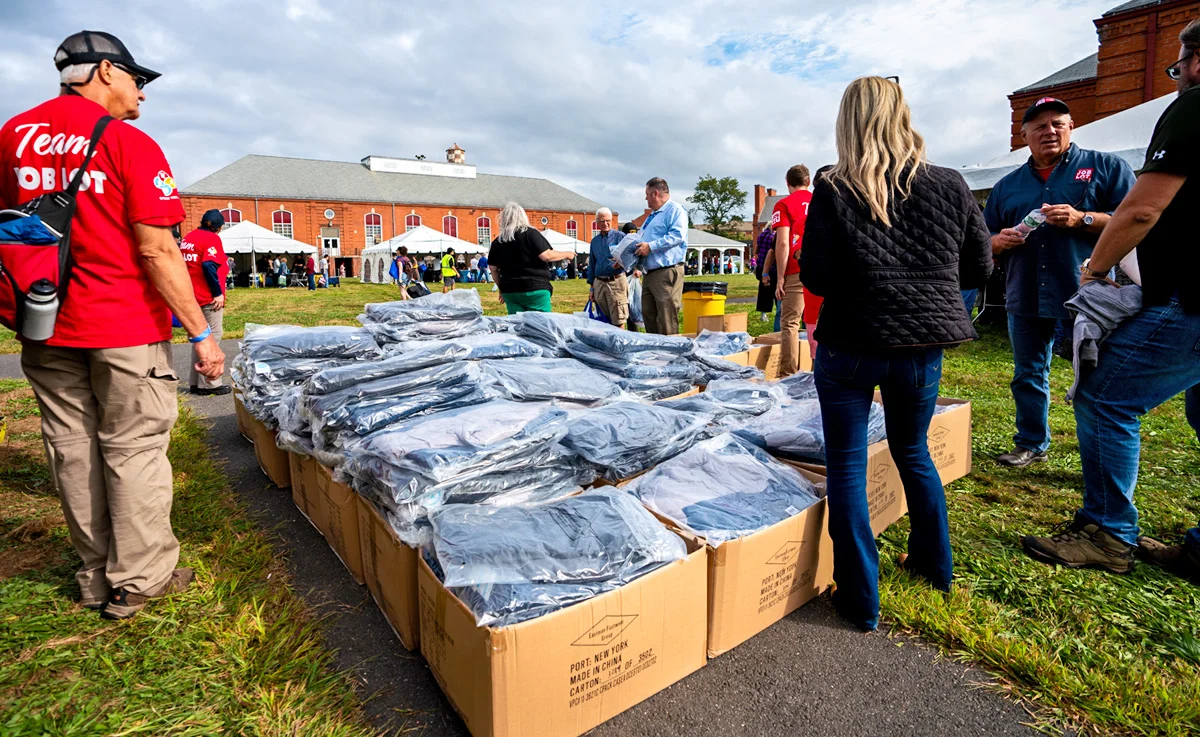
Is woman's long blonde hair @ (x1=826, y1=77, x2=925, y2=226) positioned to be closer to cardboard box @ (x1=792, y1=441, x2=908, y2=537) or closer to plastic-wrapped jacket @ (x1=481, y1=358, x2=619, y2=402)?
cardboard box @ (x1=792, y1=441, x2=908, y2=537)

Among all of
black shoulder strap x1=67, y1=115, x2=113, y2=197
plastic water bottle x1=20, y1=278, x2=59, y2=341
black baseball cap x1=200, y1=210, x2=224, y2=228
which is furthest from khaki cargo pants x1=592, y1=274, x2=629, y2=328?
plastic water bottle x1=20, y1=278, x2=59, y2=341

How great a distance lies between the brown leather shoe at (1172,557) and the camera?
2.31 metres

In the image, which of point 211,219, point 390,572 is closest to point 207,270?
point 211,219

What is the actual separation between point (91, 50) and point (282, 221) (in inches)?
2041

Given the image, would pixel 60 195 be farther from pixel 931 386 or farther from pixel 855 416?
pixel 931 386

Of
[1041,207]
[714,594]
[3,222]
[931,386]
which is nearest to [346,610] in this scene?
[714,594]

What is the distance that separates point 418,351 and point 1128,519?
311 cm

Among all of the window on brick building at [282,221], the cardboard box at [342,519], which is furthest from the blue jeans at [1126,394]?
the window on brick building at [282,221]

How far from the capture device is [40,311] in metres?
1.89

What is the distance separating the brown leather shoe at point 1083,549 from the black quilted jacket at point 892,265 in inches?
43.1

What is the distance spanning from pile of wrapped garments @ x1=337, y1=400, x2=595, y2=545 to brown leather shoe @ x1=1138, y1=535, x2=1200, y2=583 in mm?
2239

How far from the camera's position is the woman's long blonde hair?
1.88m

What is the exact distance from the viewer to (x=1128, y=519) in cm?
240

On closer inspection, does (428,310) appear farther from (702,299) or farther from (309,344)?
(702,299)
